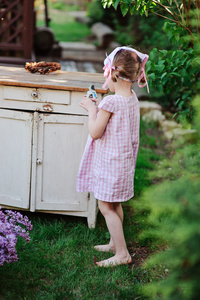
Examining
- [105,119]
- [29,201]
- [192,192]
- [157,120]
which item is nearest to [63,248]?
[29,201]

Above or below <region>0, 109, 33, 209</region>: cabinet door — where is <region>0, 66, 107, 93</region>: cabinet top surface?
above

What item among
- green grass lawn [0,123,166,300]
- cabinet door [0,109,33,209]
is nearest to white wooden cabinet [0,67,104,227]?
cabinet door [0,109,33,209]

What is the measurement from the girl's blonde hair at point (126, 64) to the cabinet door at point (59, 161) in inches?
21.9

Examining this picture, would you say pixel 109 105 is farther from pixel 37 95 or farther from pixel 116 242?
pixel 116 242

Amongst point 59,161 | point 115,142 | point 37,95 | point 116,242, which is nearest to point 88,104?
point 115,142

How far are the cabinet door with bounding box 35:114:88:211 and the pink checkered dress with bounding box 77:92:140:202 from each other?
28 cm

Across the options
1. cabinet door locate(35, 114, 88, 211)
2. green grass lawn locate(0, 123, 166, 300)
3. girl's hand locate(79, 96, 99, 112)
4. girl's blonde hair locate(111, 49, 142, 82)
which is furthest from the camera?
cabinet door locate(35, 114, 88, 211)

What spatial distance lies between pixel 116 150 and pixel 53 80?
84 centimetres

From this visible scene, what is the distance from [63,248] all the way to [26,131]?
904 mm

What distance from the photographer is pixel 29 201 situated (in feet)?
11.0

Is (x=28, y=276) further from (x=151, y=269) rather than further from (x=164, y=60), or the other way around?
(x=164, y=60)

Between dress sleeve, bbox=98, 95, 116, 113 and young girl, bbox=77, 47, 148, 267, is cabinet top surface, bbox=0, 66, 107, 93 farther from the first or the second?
dress sleeve, bbox=98, 95, 116, 113

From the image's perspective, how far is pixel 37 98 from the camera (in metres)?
3.15

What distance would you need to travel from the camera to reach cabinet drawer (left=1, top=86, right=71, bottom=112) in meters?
3.12
